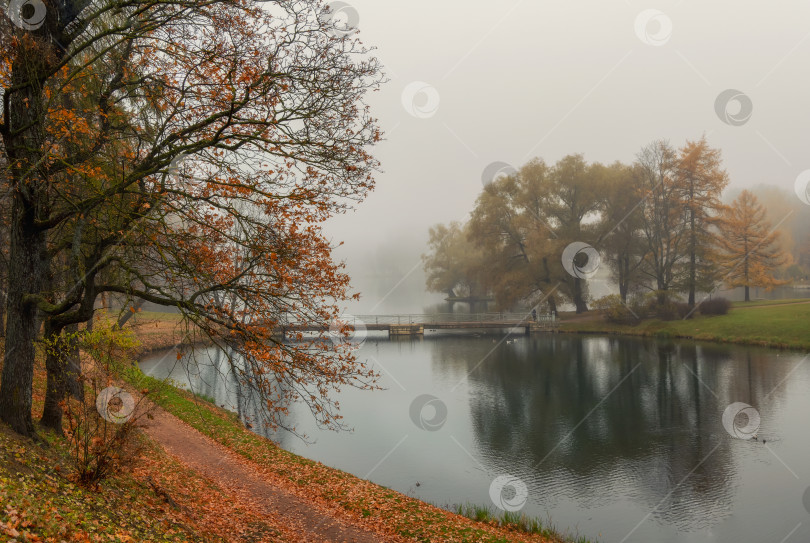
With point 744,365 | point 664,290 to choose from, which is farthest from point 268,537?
point 664,290

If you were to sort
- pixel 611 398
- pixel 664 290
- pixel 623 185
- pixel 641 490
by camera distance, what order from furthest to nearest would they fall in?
pixel 623 185 → pixel 664 290 → pixel 611 398 → pixel 641 490

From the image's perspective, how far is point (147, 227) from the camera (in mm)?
A: 8984

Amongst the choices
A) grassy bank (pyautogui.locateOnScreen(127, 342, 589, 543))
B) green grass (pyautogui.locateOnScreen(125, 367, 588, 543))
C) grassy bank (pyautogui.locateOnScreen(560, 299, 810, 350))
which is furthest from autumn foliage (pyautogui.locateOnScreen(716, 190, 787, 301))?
green grass (pyautogui.locateOnScreen(125, 367, 588, 543))

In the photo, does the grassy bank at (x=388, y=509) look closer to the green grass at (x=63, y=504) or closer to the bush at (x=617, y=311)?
the green grass at (x=63, y=504)

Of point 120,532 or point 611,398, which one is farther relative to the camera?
point 611,398

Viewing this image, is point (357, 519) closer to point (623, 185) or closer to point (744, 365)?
point (744, 365)

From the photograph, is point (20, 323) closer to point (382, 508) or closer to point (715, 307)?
point (382, 508)

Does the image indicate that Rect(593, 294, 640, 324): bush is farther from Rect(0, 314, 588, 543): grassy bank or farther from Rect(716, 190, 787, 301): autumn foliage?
Rect(0, 314, 588, 543): grassy bank

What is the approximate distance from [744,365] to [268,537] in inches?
1195

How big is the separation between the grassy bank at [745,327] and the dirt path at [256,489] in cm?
3510

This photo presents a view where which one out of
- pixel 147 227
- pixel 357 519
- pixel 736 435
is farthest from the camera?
pixel 736 435

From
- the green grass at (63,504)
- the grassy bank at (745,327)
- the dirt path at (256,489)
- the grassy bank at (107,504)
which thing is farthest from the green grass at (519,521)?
the grassy bank at (745,327)

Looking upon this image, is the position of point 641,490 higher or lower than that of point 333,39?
lower

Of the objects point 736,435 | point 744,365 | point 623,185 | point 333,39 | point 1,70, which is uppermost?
point 623,185
